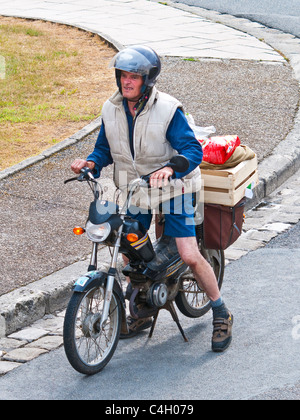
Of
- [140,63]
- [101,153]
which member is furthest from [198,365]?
[140,63]

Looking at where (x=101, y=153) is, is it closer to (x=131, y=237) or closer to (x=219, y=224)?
(x=131, y=237)

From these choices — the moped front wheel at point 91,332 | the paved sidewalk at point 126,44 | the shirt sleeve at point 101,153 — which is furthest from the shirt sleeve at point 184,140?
the paved sidewalk at point 126,44

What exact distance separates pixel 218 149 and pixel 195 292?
0.97m

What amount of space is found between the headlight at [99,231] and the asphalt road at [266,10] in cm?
1031

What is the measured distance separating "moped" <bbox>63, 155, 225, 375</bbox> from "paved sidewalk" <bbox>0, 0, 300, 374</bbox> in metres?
0.54

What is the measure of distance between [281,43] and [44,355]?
937 cm

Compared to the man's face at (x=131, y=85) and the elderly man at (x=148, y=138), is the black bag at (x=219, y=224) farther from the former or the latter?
the man's face at (x=131, y=85)

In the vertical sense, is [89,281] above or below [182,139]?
below

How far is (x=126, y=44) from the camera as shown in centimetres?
1278

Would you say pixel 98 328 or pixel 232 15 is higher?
pixel 98 328

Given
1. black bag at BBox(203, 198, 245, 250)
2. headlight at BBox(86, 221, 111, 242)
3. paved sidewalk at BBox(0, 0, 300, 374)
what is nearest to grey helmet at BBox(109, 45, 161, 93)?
headlight at BBox(86, 221, 111, 242)

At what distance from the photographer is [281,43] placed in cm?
1327
